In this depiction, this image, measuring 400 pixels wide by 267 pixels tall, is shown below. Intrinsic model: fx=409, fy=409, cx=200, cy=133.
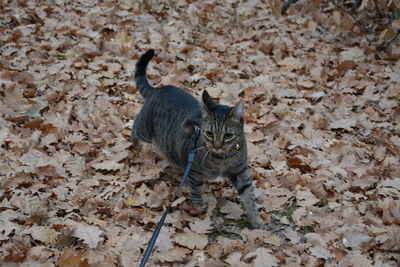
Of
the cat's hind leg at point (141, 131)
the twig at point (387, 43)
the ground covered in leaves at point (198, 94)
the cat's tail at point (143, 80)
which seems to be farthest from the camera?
the twig at point (387, 43)

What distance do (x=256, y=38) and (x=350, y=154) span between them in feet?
11.7

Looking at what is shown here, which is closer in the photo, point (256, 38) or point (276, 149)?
point (276, 149)

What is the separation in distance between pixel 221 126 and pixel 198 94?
7.69ft

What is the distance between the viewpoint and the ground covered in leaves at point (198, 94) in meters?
3.31

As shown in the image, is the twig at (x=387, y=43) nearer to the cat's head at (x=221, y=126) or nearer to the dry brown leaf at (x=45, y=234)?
the cat's head at (x=221, y=126)

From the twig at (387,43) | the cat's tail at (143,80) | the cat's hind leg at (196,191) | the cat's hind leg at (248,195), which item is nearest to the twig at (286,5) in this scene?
the twig at (387,43)

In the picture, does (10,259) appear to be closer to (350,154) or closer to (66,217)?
(66,217)

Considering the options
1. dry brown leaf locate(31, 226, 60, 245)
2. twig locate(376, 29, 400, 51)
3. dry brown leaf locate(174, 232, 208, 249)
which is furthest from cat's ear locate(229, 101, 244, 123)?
twig locate(376, 29, 400, 51)

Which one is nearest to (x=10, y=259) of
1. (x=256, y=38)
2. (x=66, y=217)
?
(x=66, y=217)

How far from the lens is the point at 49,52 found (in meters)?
6.46

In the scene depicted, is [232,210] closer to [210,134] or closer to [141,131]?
[210,134]

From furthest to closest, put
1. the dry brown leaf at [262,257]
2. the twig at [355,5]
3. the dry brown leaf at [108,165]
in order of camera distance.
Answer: the twig at [355,5] < the dry brown leaf at [108,165] < the dry brown leaf at [262,257]

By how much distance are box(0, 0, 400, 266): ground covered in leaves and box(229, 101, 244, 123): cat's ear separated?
3.06 ft

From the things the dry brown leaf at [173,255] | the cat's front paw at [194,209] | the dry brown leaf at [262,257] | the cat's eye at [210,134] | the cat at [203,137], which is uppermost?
the cat's eye at [210,134]
